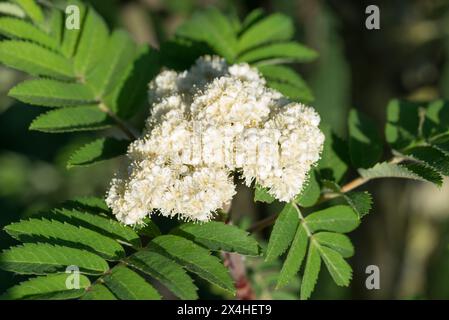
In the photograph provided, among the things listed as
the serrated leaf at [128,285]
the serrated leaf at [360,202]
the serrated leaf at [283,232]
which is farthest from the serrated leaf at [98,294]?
the serrated leaf at [360,202]

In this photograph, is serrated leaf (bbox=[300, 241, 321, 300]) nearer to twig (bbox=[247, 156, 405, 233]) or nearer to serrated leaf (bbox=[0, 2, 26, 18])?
twig (bbox=[247, 156, 405, 233])

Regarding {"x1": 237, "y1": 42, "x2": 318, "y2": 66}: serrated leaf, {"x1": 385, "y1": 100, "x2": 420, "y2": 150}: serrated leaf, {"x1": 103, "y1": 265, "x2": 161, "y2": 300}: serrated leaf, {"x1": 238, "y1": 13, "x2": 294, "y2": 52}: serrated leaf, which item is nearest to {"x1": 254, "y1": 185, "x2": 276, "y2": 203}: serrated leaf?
{"x1": 103, "y1": 265, "x2": 161, "y2": 300}: serrated leaf

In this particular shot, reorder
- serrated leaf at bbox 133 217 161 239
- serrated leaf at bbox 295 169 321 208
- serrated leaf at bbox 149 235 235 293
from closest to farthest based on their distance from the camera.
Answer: serrated leaf at bbox 149 235 235 293, serrated leaf at bbox 133 217 161 239, serrated leaf at bbox 295 169 321 208

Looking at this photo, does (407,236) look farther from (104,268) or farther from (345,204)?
(104,268)

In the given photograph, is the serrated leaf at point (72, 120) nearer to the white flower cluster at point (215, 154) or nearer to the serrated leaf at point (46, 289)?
the white flower cluster at point (215, 154)

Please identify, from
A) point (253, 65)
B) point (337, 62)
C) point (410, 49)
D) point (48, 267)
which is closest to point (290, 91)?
point (253, 65)
